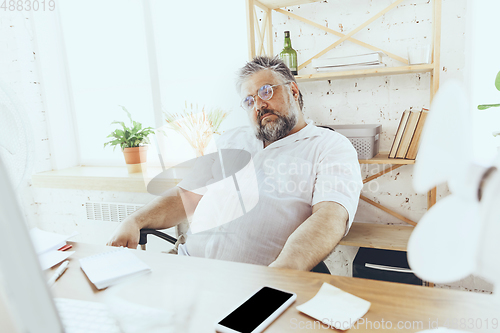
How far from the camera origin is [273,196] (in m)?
1.14

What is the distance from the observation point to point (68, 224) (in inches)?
98.0

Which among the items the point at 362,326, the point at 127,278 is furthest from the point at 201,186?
the point at 362,326

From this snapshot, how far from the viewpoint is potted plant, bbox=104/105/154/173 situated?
2076mm

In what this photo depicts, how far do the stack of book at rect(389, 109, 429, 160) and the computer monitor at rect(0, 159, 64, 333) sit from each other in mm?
1478

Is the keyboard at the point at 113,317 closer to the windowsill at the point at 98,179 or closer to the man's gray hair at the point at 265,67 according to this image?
A: the man's gray hair at the point at 265,67

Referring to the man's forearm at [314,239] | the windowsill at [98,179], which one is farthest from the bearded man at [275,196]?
the windowsill at [98,179]

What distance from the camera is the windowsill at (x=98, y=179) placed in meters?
1.99

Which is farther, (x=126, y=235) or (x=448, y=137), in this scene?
(x=126, y=235)

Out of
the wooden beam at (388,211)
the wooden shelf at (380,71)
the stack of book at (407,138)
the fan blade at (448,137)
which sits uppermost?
the wooden shelf at (380,71)

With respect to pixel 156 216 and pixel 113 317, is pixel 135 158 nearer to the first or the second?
pixel 156 216

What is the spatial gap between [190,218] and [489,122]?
1305mm

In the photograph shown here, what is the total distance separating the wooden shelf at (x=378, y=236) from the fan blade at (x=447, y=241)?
129 cm

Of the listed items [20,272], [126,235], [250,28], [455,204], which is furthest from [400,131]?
[20,272]

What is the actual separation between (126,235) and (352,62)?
1198 millimetres
